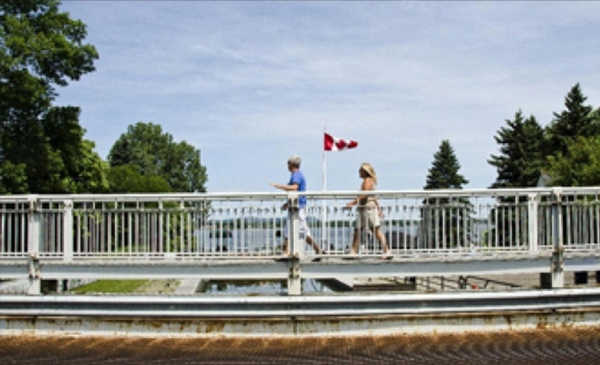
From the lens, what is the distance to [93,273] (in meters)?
10.1

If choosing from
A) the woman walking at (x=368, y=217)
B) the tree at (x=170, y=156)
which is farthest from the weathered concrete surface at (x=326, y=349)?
the tree at (x=170, y=156)

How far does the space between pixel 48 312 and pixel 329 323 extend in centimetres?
403

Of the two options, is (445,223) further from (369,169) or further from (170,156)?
(170,156)

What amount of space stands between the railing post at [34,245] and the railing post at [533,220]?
Result: 7.30m

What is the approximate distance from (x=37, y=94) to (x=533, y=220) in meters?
23.3

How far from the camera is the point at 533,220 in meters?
10.4

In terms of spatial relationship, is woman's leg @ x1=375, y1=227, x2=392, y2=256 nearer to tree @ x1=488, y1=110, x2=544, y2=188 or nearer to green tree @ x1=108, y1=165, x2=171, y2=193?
tree @ x1=488, y1=110, x2=544, y2=188

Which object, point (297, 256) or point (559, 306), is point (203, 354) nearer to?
point (297, 256)

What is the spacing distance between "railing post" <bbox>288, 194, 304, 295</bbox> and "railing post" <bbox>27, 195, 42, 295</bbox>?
3696mm

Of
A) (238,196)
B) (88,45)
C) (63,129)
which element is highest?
(88,45)

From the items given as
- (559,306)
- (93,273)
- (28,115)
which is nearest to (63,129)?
(28,115)

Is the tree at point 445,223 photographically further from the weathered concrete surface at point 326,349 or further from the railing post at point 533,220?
the weathered concrete surface at point 326,349

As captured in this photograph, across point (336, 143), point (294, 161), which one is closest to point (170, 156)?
point (336, 143)

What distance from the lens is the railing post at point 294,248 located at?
991cm
